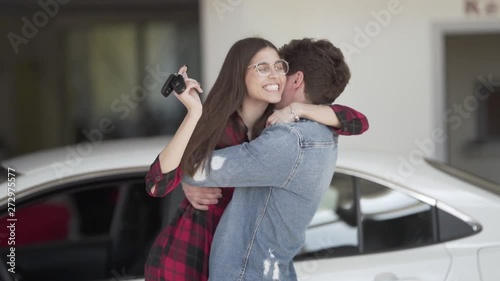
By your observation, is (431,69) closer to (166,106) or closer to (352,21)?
(352,21)

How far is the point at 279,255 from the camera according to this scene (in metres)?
2.60

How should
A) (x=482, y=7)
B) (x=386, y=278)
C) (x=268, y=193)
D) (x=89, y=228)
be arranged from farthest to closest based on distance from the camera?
(x=482, y=7)
(x=89, y=228)
(x=386, y=278)
(x=268, y=193)

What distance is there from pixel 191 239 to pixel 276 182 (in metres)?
0.33

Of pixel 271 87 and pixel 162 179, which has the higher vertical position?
pixel 271 87

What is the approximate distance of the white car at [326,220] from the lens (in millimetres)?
3459

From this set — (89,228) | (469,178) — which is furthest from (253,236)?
(469,178)

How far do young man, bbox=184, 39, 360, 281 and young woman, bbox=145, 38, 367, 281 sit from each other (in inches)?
2.3

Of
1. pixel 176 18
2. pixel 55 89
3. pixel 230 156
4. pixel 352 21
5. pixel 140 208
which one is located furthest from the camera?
pixel 55 89

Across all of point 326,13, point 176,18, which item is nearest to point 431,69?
point 326,13

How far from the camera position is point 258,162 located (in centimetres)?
247

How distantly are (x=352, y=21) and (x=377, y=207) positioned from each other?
3.65 metres

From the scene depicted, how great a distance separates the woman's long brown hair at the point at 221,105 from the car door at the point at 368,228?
103 centimetres

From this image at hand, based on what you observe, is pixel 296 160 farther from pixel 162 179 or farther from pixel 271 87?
pixel 162 179

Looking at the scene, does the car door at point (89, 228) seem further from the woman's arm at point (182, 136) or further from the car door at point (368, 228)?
the woman's arm at point (182, 136)
